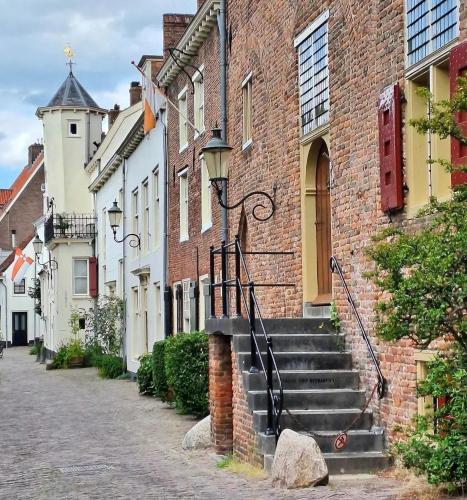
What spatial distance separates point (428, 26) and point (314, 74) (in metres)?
3.86

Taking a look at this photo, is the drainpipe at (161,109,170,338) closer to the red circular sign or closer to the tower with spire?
the red circular sign

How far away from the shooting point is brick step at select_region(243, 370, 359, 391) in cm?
1258

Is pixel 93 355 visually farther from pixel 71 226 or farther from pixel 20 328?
pixel 20 328

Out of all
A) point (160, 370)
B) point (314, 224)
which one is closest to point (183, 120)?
point (160, 370)

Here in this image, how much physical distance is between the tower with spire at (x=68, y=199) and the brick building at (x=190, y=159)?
62.9ft

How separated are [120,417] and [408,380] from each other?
982 cm

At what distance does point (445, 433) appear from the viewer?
9078 mm

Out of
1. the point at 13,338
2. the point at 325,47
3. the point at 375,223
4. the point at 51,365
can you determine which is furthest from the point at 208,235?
the point at 13,338

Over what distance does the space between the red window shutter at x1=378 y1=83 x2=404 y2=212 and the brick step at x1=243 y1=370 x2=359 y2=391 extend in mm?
2163

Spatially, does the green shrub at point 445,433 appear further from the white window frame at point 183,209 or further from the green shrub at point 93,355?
the green shrub at point 93,355

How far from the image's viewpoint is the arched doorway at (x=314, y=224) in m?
14.9

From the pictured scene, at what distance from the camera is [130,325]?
3353 cm

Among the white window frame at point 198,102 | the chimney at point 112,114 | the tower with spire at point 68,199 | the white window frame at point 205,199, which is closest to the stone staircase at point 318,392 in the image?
the white window frame at point 205,199

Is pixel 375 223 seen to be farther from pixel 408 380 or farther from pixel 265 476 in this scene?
pixel 265 476
